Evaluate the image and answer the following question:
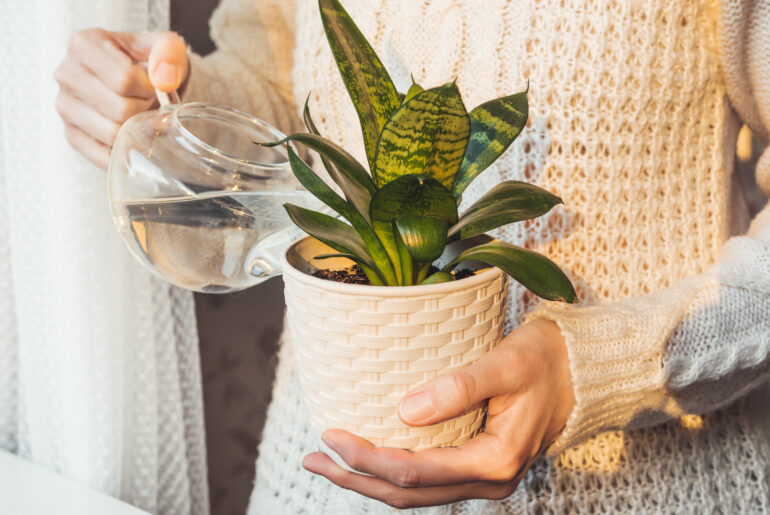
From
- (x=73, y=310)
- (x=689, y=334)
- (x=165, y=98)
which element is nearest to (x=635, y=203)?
(x=689, y=334)

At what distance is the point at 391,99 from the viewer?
0.32m

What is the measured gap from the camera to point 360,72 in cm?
31

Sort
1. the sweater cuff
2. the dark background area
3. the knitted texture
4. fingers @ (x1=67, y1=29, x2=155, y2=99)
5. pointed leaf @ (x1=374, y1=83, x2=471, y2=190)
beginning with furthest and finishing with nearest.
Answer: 1. the dark background area
2. the knitted texture
3. fingers @ (x1=67, y1=29, x2=155, y2=99)
4. the sweater cuff
5. pointed leaf @ (x1=374, y1=83, x2=471, y2=190)

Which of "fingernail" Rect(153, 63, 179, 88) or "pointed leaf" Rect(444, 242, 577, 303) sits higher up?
"fingernail" Rect(153, 63, 179, 88)

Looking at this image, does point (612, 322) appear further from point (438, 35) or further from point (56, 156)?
point (56, 156)

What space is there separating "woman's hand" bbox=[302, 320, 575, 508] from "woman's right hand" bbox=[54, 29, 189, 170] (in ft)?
1.12

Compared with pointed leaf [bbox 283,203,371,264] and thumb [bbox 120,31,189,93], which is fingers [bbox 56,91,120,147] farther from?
pointed leaf [bbox 283,203,371,264]

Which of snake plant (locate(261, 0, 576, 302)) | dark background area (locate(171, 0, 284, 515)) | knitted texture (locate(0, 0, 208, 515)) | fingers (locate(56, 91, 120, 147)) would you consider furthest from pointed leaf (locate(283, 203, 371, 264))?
dark background area (locate(171, 0, 284, 515))

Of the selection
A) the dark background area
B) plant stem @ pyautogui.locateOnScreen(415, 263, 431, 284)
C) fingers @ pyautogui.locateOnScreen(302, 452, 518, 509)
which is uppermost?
plant stem @ pyautogui.locateOnScreen(415, 263, 431, 284)

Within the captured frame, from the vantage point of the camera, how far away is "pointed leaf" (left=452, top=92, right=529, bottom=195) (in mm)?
309

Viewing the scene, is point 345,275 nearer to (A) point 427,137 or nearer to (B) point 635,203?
(A) point 427,137

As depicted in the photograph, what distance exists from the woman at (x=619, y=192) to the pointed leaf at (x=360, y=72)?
7.1 inches

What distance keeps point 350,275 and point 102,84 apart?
0.33 metres

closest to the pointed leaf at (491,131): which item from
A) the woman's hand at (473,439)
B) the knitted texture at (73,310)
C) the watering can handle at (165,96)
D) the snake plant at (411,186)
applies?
the snake plant at (411,186)
